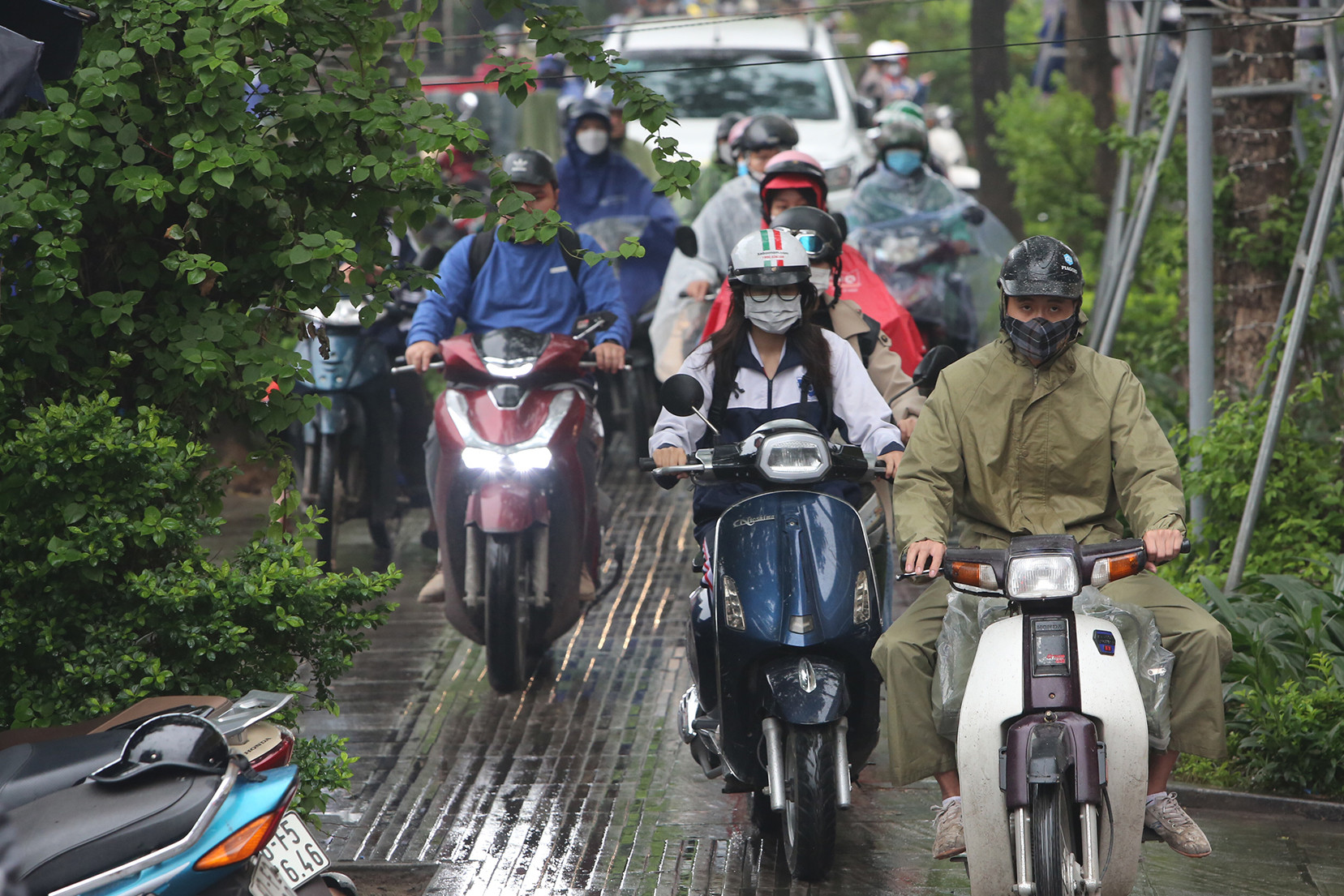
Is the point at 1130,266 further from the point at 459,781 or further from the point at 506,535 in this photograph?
the point at 459,781

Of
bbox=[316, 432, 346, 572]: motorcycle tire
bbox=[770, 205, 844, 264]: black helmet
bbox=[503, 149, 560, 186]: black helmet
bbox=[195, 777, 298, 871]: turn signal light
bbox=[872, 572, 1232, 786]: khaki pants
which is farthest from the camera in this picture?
bbox=[316, 432, 346, 572]: motorcycle tire

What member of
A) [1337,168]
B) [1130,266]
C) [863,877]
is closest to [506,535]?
[863,877]

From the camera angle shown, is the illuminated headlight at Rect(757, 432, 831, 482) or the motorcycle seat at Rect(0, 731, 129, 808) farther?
the illuminated headlight at Rect(757, 432, 831, 482)

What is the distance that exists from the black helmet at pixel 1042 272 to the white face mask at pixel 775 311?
1.01 metres

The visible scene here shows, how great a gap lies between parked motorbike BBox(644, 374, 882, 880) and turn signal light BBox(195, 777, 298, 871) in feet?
5.76

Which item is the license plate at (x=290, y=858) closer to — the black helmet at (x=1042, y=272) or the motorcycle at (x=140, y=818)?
the motorcycle at (x=140, y=818)

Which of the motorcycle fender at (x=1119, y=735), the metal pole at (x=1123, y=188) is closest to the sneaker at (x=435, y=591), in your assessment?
the motorcycle fender at (x=1119, y=735)

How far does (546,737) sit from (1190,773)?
2.48m

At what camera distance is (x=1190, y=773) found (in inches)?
237

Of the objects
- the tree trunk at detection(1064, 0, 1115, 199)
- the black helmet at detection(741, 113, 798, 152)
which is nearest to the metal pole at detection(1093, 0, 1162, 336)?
the black helmet at detection(741, 113, 798, 152)

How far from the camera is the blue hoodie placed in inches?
442

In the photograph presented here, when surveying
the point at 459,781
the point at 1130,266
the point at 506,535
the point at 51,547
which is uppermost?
the point at 1130,266

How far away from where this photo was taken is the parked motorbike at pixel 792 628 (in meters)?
4.81

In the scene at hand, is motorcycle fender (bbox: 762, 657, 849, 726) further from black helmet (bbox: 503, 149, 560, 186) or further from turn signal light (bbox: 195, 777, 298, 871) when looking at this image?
black helmet (bbox: 503, 149, 560, 186)
